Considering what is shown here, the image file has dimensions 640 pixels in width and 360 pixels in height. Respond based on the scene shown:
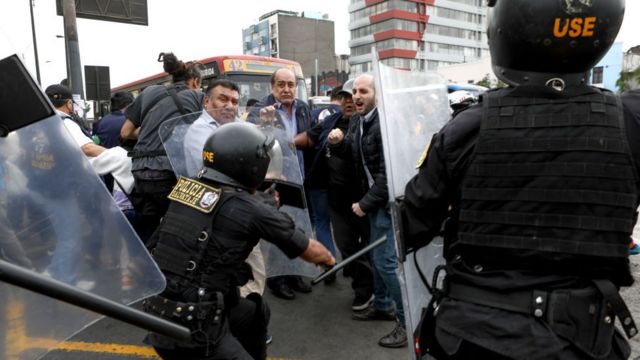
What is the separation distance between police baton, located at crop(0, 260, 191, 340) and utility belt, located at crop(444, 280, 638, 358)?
932 mm

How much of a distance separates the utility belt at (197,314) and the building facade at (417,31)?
7044 cm

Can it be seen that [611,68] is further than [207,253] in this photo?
Yes

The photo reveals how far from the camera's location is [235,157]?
2.00 m

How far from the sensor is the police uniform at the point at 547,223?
1.24 m

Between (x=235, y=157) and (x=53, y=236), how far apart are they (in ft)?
3.12

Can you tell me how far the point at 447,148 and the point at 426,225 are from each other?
10.8 inches

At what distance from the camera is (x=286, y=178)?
8.73 ft

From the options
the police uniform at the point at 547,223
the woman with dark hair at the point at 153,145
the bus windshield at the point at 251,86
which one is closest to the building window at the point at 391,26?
the bus windshield at the point at 251,86

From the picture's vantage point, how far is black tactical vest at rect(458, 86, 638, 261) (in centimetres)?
124

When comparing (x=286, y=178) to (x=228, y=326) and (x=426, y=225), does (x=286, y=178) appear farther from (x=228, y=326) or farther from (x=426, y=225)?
(x=426, y=225)

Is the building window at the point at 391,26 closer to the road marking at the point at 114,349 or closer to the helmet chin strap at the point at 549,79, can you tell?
the road marking at the point at 114,349

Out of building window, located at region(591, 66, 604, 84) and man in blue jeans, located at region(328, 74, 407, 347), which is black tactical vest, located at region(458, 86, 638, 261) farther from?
building window, located at region(591, 66, 604, 84)

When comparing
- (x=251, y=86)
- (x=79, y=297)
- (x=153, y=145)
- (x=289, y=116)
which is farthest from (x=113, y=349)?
(x=251, y=86)

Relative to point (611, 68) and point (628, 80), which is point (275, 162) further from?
point (611, 68)
